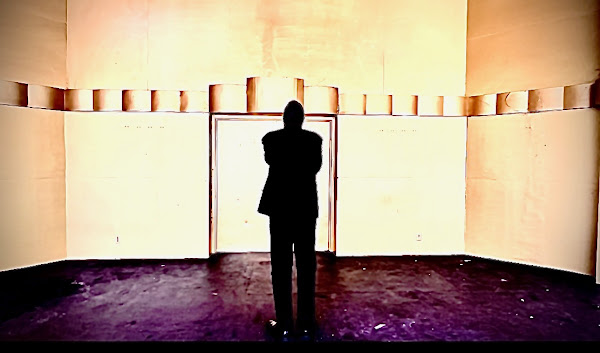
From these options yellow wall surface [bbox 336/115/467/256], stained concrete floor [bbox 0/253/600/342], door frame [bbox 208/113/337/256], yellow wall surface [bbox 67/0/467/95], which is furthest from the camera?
yellow wall surface [bbox 336/115/467/256]

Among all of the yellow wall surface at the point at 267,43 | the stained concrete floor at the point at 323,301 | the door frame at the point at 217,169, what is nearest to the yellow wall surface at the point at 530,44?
the yellow wall surface at the point at 267,43

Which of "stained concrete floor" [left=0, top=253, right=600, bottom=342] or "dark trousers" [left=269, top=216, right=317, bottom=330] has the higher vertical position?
"dark trousers" [left=269, top=216, right=317, bottom=330]

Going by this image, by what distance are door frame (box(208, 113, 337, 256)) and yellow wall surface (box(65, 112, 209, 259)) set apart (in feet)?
0.33

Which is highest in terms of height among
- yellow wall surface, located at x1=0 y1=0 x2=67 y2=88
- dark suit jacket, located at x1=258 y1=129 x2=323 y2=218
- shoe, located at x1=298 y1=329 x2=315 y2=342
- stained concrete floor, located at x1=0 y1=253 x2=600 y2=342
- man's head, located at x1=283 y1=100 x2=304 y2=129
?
yellow wall surface, located at x1=0 y1=0 x2=67 y2=88

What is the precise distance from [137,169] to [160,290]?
1.94 metres

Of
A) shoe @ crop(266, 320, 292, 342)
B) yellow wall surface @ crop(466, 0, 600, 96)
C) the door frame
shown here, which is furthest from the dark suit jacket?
yellow wall surface @ crop(466, 0, 600, 96)

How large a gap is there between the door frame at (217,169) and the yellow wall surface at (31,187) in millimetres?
1987

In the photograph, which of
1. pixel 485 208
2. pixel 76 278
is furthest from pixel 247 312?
pixel 485 208

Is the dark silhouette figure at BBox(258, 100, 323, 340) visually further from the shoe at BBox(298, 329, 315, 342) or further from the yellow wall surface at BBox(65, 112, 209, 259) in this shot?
the yellow wall surface at BBox(65, 112, 209, 259)

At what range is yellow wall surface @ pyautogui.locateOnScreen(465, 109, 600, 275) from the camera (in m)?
5.13

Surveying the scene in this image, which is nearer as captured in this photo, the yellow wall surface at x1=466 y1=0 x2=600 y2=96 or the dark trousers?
the dark trousers

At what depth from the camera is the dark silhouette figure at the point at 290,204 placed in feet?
10.7

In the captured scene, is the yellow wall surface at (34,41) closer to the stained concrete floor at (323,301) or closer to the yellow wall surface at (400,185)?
the stained concrete floor at (323,301)

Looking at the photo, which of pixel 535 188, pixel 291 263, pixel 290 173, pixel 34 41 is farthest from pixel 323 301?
pixel 34 41
